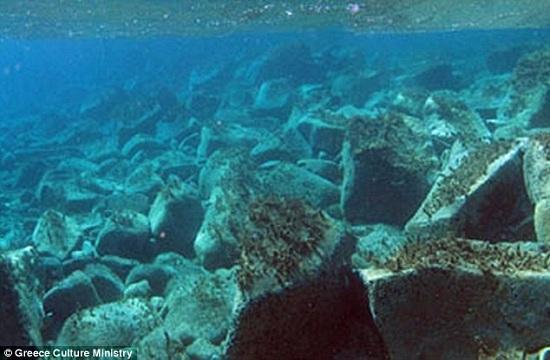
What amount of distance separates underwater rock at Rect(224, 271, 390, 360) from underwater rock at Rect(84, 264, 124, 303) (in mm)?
4389

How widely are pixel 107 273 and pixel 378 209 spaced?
473 cm

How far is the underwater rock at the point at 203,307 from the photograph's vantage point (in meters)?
7.14

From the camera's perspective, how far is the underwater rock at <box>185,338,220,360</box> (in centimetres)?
654

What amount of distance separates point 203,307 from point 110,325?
1243 mm

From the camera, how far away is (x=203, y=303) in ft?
24.7

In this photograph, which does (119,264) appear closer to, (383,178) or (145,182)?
(383,178)

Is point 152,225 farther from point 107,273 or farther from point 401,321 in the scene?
point 401,321

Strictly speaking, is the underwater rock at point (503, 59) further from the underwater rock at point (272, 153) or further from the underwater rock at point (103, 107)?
the underwater rock at point (103, 107)

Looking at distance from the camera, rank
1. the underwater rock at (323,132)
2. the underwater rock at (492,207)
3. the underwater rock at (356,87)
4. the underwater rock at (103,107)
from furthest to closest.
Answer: the underwater rock at (103,107)
the underwater rock at (356,87)
the underwater rock at (323,132)
the underwater rock at (492,207)

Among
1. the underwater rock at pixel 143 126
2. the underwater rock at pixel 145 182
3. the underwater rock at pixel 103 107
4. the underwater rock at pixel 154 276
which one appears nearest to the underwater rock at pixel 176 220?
the underwater rock at pixel 154 276

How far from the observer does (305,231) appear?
19.6 feet

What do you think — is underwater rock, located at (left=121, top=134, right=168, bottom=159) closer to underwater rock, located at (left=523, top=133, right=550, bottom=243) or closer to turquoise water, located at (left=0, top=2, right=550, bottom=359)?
turquoise water, located at (left=0, top=2, right=550, bottom=359)

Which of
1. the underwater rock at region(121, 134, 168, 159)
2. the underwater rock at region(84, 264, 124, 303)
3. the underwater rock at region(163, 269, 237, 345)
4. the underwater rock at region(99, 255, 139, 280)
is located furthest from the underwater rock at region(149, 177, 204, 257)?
the underwater rock at region(121, 134, 168, 159)

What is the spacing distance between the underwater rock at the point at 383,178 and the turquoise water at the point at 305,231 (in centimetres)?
3
